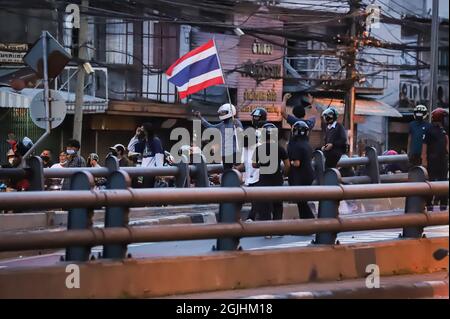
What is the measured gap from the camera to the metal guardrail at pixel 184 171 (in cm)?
1127

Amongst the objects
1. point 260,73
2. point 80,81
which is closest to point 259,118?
point 80,81

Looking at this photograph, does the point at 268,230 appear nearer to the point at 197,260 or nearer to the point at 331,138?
the point at 197,260

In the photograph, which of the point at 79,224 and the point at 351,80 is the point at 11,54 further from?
the point at 79,224

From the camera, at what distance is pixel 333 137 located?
1457 centimetres

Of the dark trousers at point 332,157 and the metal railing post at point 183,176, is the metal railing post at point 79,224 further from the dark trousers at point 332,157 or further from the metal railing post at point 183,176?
the dark trousers at point 332,157

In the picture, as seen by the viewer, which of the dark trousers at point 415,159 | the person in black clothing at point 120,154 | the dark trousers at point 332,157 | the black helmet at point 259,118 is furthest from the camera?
the person in black clothing at point 120,154

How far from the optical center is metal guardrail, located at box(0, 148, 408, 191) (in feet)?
37.0

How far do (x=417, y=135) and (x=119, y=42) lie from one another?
17625 millimetres

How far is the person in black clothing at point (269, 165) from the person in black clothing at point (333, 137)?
2.60 m

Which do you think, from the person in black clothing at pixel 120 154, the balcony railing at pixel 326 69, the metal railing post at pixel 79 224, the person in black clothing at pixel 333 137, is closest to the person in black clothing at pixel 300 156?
the person in black clothing at pixel 333 137

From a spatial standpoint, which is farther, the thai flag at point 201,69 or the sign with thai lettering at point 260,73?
the sign with thai lettering at point 260,73

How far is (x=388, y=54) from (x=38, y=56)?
24.1 m

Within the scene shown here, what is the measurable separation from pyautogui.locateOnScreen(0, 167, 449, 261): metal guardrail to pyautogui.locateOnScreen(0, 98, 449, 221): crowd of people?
1.58ft

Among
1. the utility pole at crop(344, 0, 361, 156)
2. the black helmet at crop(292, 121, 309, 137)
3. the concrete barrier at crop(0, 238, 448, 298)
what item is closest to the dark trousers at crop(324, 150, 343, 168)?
the black helmet at crop(292, 121, 309, 137)
